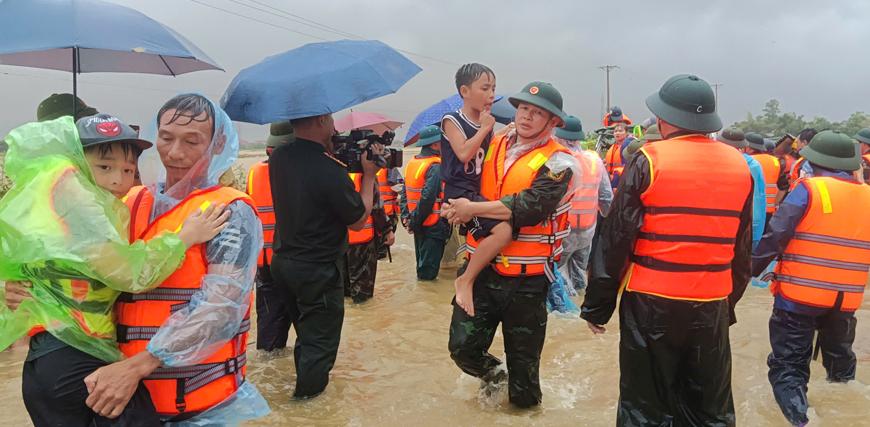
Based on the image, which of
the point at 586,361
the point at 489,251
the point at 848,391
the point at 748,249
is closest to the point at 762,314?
the point at 848,391

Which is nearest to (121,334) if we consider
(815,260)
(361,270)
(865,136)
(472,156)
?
(472,156)

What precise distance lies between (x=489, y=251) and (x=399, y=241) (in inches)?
306

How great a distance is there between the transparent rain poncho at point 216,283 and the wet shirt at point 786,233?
3295mm

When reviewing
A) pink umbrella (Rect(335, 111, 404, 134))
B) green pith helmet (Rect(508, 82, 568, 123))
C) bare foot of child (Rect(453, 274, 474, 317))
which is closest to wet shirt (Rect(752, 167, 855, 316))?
green pith helmet (Rect(508, 82, 568, 123))

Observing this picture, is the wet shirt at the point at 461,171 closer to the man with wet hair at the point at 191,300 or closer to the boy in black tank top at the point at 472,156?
the boy in black tank top at the point at 472,156

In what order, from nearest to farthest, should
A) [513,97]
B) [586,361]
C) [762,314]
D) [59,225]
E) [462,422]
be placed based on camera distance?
[59,225] → [513,97] → [462,422] → [586,361] → [762,314]

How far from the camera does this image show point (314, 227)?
12.4 feet

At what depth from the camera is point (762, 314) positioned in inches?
251

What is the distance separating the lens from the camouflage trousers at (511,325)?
364cm

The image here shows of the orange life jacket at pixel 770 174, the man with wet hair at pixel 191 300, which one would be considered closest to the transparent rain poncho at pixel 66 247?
the man with wet hair at pixel 191 300

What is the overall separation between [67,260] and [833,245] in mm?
4205

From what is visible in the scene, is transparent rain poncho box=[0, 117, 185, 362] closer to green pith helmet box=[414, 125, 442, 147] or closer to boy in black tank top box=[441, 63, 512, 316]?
boy in black tank top box=[441, 63, 512, 316]

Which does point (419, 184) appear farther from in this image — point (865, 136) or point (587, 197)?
point (865, 136)

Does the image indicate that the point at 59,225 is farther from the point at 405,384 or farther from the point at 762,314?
the point at 762,314
